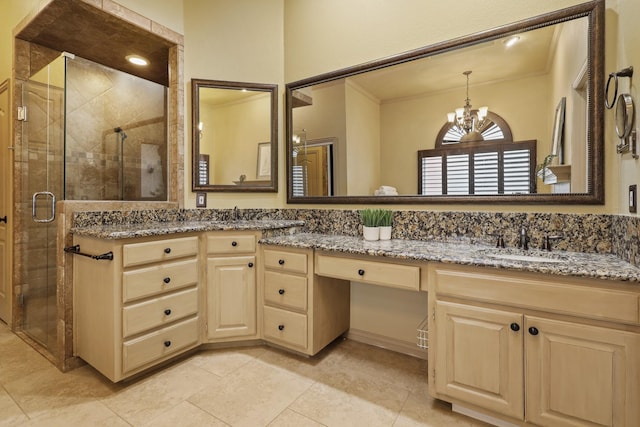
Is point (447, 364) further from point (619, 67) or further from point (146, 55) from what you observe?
point (146, 55)

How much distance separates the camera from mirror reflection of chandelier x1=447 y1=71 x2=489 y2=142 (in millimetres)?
1896

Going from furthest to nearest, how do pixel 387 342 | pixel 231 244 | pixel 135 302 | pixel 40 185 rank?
1. pixel 40 185
2. pixel 387 342
3. pixel 231 244
4. pixel 135 302

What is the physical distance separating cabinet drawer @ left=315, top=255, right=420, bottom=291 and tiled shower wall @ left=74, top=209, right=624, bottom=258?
1.66 feet

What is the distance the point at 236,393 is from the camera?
1.73 m

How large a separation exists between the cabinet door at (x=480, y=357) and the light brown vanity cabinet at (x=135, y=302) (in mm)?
1527

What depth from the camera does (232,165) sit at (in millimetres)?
2646

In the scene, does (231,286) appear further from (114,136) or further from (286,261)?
(114,136)

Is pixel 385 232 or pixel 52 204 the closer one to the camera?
pixel 385 232

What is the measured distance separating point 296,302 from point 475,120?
1595 mm

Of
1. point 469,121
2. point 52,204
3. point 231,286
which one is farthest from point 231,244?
point 469,121

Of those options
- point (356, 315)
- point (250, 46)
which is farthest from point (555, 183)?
point (250, 46)

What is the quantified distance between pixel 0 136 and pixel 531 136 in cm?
394

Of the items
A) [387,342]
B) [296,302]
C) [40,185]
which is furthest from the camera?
[40,185]

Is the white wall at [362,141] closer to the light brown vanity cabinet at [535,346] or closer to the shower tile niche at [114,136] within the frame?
the light brown vanity cabinet at [535,346]
